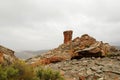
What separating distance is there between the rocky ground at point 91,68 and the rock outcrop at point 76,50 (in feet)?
5.58

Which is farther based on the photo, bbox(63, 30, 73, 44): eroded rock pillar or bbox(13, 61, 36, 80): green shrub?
bbox(63, 30, 73, 44): eroded rock pillar

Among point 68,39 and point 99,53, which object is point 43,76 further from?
point 68,39

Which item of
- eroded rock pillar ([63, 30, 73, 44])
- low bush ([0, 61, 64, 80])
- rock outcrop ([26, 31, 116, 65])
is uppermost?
eroded rock pillar ([63, 30, 73, 44])

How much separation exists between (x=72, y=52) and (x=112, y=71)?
12927 mm

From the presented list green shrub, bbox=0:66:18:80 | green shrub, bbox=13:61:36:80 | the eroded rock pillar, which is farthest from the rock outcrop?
green shrub, bbox=0:66:18:80

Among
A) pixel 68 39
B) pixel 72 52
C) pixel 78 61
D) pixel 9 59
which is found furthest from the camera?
pixel 68 39

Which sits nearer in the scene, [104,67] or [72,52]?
[104,67]

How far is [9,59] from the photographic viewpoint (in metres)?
28.5

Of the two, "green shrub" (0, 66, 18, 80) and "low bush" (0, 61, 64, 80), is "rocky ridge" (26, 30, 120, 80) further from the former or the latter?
"green shrub" (0, 66, 18, 80)

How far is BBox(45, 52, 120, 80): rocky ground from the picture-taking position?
35656 millimetres

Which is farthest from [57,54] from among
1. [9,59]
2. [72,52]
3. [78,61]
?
[9,59]

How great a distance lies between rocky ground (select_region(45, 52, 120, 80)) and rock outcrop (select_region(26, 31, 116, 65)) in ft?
5.58

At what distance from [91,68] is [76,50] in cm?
1047

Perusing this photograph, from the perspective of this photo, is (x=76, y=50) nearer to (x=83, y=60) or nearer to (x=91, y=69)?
(x=83, y=60)
